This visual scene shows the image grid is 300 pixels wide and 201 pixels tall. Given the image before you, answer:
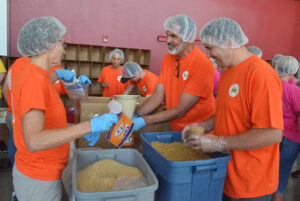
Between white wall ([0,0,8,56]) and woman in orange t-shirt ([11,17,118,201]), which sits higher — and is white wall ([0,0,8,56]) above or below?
above

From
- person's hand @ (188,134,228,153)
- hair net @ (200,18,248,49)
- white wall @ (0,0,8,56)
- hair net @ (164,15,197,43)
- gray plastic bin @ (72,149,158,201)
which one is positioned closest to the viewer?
gray plastic bin @ (72,149,158,201)

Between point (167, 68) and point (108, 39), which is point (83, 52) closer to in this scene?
point (108, 39)

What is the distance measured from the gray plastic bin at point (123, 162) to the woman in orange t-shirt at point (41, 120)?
95mm

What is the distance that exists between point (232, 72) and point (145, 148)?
62 cm

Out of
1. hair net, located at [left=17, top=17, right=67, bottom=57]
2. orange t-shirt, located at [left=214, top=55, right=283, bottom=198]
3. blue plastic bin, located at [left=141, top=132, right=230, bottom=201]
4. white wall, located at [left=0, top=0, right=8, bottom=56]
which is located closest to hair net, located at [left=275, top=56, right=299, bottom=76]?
orange t-shirt, located at [left=214, top=55, right=283, bottom=198]

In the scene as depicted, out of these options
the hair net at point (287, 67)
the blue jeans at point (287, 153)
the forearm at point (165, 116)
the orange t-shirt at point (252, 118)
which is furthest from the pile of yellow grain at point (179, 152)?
the hair net at point (287, 67)

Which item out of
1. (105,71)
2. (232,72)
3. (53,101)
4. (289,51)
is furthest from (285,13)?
(53,101)

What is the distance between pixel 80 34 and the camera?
5.12 m

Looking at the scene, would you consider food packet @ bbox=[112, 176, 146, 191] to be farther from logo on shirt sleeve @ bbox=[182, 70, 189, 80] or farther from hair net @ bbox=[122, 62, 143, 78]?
hair net @ bbox=[122, 62, 143, 78]

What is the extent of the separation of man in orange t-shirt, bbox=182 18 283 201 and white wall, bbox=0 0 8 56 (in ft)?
14.5

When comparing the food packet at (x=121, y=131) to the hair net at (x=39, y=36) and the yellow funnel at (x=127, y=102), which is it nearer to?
the yellow funnel at (x=127, y=102)

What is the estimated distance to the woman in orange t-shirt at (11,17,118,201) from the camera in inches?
36.8

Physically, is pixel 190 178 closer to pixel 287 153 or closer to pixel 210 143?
pixel 210 143

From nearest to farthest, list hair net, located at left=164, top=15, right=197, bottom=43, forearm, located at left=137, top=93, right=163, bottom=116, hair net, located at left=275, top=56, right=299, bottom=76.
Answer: hair net, located at left=164, top=15, right=197, bottom=43 < forearm, located at left=137, top=93, right=163, bottom=116 < hair net, located at left=275, top=56, right=299, bottom=76
